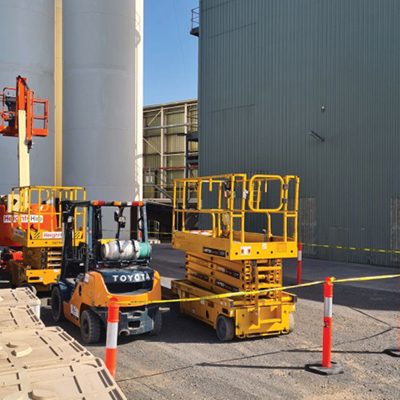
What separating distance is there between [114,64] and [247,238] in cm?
1719

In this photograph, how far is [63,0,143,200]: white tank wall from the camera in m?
24.6

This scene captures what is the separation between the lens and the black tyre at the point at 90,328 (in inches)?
317

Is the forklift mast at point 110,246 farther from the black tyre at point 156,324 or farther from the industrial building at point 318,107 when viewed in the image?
the industrial building at point 318,107

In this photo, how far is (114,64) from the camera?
81.4 ft

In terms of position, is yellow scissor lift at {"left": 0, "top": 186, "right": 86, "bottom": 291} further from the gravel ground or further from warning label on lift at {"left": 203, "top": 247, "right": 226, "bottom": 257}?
warning label on lift at {"left": 203, "top": 247, "right": 226, "bottom": 257}

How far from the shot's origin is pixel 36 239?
11.9 meters

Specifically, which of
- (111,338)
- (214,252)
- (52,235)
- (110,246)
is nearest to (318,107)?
(52,235)

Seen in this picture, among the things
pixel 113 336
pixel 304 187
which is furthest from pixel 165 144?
pixel 113 336

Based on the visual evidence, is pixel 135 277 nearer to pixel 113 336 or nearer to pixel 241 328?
pixel 241 328

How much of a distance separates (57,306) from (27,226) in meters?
3.11

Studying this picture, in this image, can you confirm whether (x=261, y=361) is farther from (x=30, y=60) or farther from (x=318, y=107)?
(x=30, y=60)

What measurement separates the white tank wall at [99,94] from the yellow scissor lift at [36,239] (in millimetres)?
10804

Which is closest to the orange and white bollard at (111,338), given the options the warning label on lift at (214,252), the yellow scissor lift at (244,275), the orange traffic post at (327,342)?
the orange traffic post at (327,342)

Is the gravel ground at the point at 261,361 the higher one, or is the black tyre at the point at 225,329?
the black tyre at the point at 225,329
